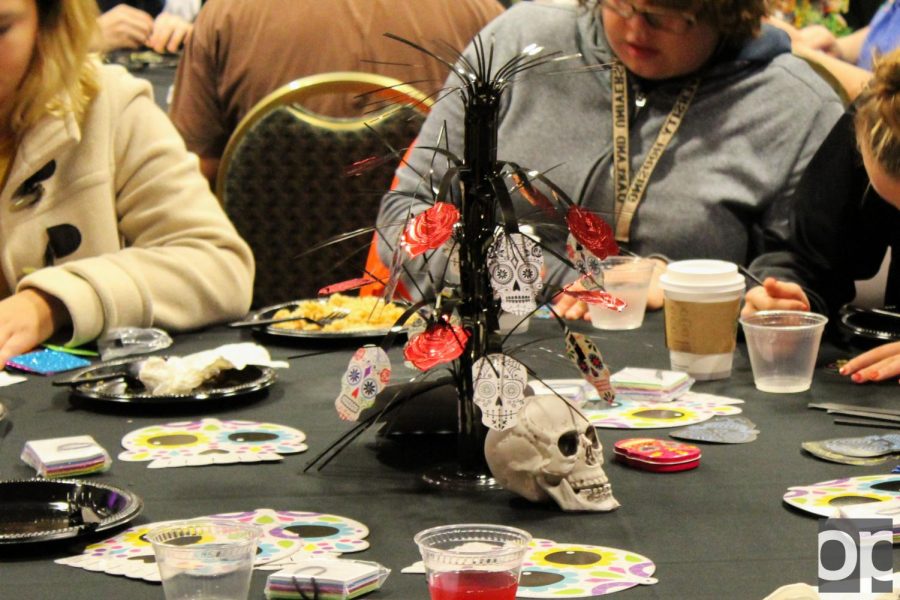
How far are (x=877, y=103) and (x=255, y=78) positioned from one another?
85.5 inches

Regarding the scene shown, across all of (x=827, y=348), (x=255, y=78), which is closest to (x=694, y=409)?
(x=827, y=348)

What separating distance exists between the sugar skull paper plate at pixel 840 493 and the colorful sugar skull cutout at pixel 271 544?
42 cm

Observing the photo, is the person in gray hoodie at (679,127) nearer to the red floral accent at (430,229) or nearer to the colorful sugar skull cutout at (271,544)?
the red floral accent at (430,229)

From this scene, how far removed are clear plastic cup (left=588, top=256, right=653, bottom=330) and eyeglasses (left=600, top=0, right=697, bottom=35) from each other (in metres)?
0.62

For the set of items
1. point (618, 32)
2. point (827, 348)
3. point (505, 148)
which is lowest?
point (827, 348)

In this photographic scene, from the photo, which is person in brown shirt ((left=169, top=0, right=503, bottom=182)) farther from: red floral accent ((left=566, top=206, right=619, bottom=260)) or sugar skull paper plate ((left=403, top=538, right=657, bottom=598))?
sugar skull paper plate ((left=403, top=538, right=657, bottom=598))

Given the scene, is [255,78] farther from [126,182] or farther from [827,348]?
[827,348]

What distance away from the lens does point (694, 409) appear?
1.68 m

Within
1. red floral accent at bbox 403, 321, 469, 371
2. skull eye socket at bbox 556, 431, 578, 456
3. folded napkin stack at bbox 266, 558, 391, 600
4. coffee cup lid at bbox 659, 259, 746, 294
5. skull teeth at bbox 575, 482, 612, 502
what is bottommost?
skull teeth at bbox 575, 482, 612, 502

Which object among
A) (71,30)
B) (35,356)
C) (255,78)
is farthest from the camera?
(255,78)

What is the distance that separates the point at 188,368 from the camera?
5.81 feet

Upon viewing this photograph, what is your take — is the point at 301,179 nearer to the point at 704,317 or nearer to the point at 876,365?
the point at 704,317

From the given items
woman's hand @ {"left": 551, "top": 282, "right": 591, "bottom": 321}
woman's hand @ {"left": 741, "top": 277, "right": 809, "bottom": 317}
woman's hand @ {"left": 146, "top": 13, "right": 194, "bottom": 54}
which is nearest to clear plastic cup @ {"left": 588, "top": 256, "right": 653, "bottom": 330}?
woman's hand @ {"left": 551, "top": 282, "right": 591, "bottom": 321}

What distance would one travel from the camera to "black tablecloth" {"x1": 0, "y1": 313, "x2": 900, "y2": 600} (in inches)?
44.6
